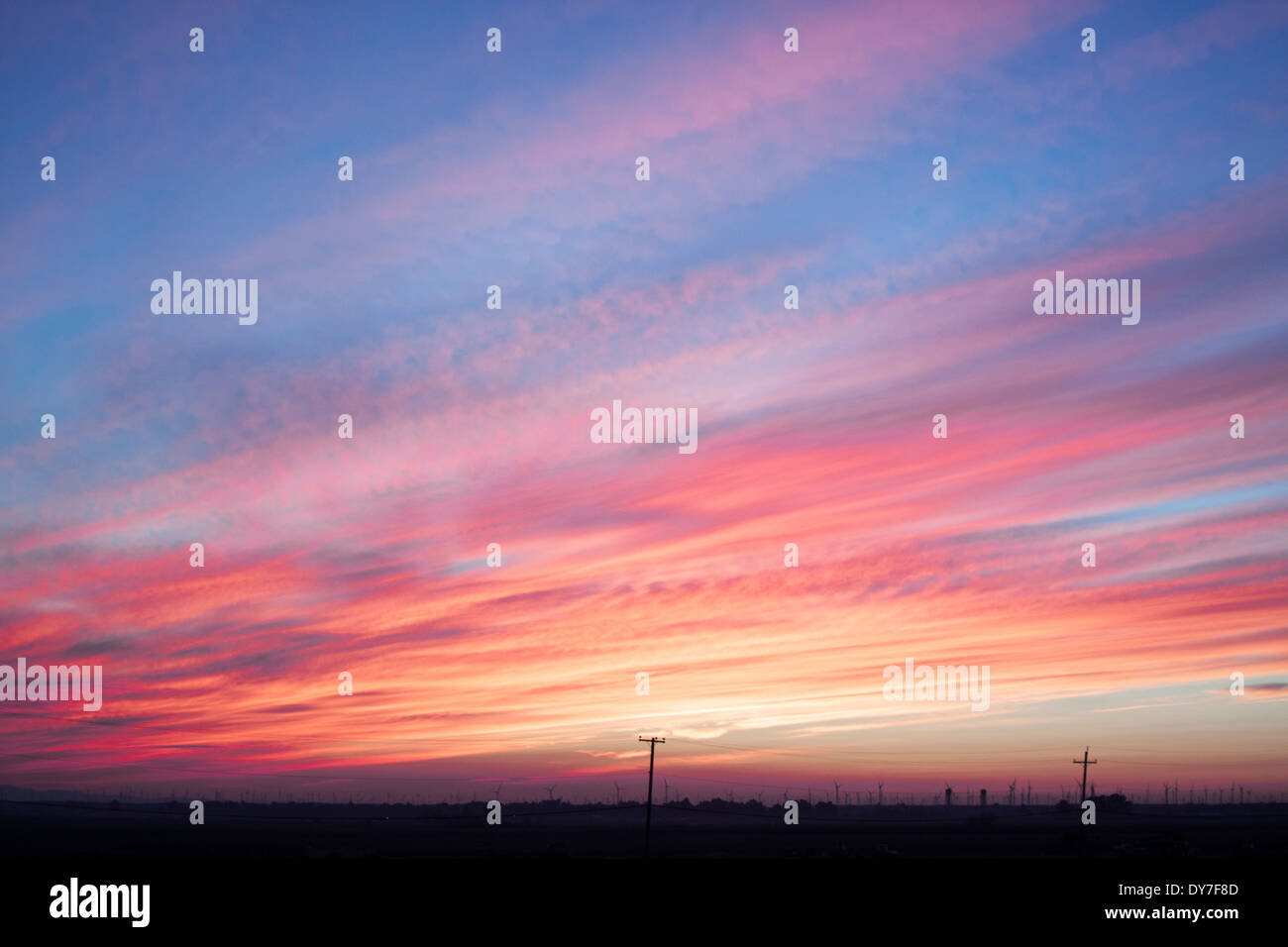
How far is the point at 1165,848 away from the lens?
160m
